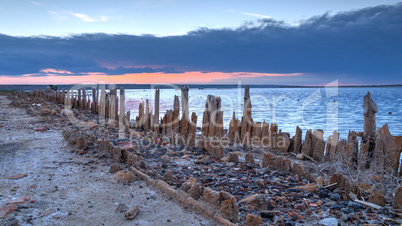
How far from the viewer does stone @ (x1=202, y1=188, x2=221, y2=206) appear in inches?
135

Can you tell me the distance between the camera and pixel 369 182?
4.60 metres

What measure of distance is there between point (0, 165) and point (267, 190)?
192 inches

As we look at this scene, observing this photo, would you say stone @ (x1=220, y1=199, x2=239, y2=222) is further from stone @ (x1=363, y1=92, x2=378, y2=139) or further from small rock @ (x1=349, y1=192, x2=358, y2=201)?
stone @ (x1=363, y1=92, x2=378, y2=139)

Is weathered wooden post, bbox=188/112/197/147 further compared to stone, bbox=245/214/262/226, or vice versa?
weathered wooden post, bbox=188/112/197/147

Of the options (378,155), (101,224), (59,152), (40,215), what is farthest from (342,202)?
(59,152)

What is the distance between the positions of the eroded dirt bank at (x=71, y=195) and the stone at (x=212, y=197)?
269 millimetres

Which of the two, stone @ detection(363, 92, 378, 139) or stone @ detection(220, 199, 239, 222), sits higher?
stone @ detection(363, 92, 378, 139)

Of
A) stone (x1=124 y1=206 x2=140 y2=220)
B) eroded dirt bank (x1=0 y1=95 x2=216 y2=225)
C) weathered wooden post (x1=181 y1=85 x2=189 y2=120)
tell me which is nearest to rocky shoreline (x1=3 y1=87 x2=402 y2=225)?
eroded dirt bank (x1=0 y1=95 x2=216 y2=225)

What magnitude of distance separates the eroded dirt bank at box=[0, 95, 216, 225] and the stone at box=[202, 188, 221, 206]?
0.27 m

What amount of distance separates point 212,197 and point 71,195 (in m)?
2.02

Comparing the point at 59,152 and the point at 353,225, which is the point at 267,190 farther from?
the point at 59,152

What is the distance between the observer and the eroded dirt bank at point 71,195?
3230mm

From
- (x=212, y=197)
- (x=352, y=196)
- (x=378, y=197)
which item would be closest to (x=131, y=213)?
(x=212, y=197)

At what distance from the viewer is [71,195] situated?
3871 mm
